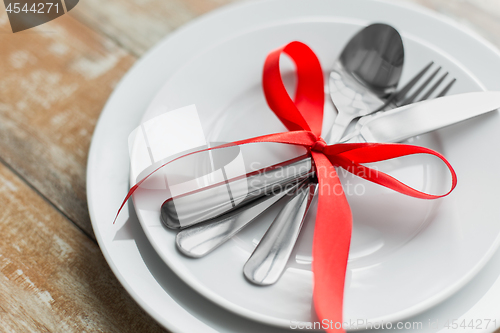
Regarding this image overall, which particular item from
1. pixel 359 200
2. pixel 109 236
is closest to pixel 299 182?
pixel 359 200

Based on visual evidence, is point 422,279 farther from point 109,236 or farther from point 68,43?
point 68,43

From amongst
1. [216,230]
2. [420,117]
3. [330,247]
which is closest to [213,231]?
[216,230]

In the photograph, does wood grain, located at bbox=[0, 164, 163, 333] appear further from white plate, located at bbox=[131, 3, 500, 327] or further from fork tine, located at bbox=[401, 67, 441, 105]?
fork tine, located at bbox=[401, 67, 441, 105]

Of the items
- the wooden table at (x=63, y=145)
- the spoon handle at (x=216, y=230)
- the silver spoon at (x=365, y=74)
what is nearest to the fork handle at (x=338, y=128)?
the silver spoon at (x=365, y=74)

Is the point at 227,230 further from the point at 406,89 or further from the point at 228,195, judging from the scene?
the point at 406,89

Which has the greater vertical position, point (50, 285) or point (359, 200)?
point (359, 200)

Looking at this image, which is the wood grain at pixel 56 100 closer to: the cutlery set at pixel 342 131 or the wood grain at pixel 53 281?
the wood grain at pixel 53 281
